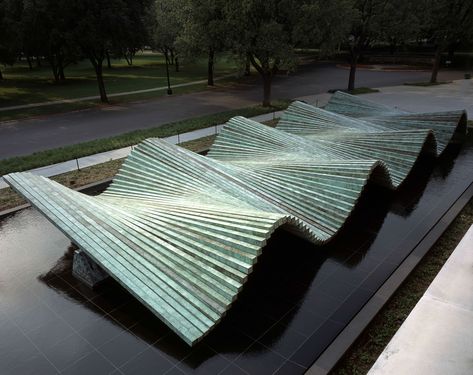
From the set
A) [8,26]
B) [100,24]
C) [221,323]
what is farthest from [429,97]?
[8,26]

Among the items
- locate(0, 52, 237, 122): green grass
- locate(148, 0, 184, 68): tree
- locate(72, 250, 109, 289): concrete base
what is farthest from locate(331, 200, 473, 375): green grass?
locate(148, 0, 184, 68): tree

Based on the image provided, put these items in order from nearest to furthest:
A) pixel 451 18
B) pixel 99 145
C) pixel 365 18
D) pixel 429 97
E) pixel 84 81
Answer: pixel 99 145
pixel 365 18
pixel 429 97
pixel 451 18
pixel 84 81

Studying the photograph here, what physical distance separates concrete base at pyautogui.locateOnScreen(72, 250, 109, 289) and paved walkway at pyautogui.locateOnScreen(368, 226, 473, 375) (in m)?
5.05

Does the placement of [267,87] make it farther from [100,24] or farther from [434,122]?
[434,122]

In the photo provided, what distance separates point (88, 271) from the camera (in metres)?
7.65

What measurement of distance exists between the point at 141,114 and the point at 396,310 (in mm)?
20406

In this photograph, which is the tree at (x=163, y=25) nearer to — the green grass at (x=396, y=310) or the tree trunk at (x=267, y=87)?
the tree trunk at (x=267, y=87)

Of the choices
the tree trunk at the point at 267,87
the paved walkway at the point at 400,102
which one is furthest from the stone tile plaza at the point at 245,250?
the tree trunk at the point at 267,87

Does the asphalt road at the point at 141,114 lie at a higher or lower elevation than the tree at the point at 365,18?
lower

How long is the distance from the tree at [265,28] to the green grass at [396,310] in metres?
13.9

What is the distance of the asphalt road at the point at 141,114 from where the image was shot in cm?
1898

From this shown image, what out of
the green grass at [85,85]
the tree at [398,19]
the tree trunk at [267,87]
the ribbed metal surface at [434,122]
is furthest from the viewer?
the green grass at [85,85]

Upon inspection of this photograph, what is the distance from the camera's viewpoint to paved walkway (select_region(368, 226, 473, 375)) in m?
5.88

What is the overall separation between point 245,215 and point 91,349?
10.8ft
